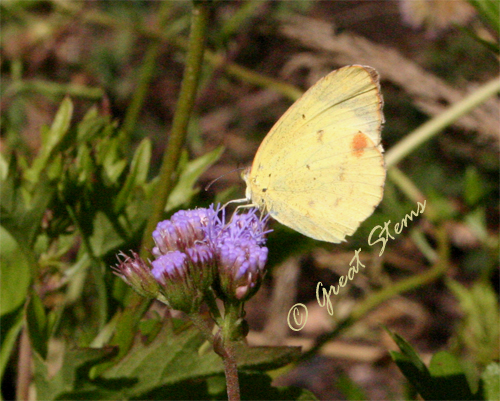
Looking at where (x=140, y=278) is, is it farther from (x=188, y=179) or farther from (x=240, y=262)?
(x=188, y=179)

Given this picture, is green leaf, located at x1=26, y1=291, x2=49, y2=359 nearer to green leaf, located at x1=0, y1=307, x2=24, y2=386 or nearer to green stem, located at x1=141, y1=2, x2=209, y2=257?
green leaf, located at x1=0, y1=307, x2=24, y2=386

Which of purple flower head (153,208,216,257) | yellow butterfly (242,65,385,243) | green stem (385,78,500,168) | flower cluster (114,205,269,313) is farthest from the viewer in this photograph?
green stem (385,78,500,168)

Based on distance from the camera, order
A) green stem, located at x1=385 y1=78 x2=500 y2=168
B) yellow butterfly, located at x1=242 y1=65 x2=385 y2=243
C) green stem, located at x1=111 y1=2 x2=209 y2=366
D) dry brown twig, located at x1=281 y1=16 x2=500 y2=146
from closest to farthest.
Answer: green stem, located at x1=111 y1=2 x2=209 y2=366
yellow butterfly, located at x1=242 y1=65 x2=385 y2=243
green stem, located at x1=385 y1=78 x2=500 y2=168
dry brown twig, located at x1=281 y1=16 x2=500 y2=146

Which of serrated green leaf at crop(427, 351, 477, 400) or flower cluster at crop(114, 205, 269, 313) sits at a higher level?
flower cluster at crop(114, 205, 269, 313)

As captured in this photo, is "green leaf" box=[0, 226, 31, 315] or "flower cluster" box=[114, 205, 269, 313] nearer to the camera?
"flower cluster" box=[114, 205, 269, 313]

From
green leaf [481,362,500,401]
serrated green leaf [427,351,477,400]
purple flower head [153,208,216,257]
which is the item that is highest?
purple flower head [153,208,216,257]

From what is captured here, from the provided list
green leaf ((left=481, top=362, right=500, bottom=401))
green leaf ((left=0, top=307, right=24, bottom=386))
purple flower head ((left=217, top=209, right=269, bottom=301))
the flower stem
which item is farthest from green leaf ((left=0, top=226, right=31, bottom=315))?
green leaf ((left=481, top=362, right=500, bottom=401))

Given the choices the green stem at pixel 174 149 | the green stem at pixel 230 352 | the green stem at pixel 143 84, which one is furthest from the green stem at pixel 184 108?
the green stem at pixel 143 84
